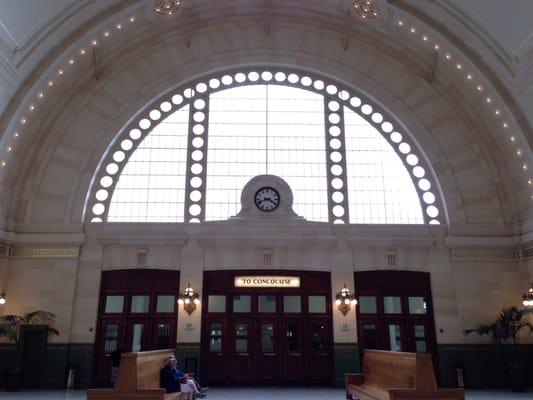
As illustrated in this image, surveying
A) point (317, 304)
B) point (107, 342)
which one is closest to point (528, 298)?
point (317, 304)

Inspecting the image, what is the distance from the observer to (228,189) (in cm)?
2095

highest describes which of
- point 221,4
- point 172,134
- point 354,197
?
point 221,4

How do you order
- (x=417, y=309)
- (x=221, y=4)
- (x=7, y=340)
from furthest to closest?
1. (x=221, y=4)
2. (x=417, y=309)
3. (x=7, y=340)

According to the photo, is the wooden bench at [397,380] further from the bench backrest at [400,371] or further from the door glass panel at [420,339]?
the door glass panel at [420,339]

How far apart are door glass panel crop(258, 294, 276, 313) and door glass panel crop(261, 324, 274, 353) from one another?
25.7 inches

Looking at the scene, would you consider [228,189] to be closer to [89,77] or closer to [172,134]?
[172,134]

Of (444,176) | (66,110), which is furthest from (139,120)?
(444,176)

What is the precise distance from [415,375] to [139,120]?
A: 1656 centimetres

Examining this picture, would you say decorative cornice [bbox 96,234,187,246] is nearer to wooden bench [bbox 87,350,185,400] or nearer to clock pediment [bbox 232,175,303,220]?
clock pediment [bbox 232,175,303,220]

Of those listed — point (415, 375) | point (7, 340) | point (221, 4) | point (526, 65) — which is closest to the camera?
point (415, 375)

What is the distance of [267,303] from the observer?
64.7ft

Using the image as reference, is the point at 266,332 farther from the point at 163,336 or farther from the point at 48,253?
the point at 48,253

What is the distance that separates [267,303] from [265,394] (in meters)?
4.19

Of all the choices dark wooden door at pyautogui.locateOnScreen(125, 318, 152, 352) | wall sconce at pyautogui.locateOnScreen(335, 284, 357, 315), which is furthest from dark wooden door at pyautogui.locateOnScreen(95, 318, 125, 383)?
wall sconce at pyautogui.locateOnScreen(335, 284, 357, 315)
